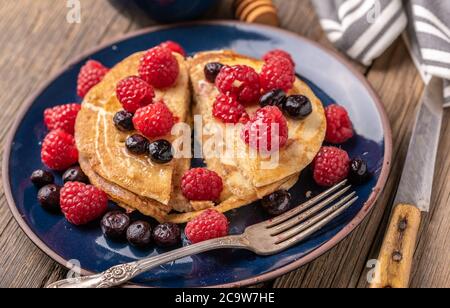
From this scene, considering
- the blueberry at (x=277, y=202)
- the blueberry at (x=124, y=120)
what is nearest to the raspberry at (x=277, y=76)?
the blueberry at (x=277, y=202)

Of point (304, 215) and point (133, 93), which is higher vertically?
point (133, 93)

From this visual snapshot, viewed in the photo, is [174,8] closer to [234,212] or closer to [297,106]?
[297,106]

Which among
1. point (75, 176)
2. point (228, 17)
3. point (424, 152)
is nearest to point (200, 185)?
point (75, 176)

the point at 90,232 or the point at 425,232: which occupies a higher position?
the point at 90,232

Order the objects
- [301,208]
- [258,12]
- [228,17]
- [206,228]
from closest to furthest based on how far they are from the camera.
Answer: [206,228], [301,208], [258,12], [228,17]

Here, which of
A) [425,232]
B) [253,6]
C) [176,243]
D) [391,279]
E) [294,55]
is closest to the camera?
[391,279]

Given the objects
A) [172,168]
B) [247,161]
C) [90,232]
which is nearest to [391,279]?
[247,161]

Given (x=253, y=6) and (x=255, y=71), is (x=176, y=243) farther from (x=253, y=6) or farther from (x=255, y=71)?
(x=253, y=6)
